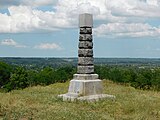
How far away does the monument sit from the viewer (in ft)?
53.9

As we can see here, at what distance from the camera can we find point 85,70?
16906 millimetres

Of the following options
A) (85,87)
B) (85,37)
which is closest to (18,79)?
(85,37)

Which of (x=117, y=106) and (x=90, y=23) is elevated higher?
(x=90, y=23)

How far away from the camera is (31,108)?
13148mm

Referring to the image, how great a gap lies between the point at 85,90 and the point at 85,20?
3157mm

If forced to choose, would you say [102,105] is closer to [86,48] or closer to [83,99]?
[83,99]

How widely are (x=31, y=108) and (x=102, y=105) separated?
3.01 meters

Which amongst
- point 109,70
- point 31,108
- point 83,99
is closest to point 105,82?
point 109,70

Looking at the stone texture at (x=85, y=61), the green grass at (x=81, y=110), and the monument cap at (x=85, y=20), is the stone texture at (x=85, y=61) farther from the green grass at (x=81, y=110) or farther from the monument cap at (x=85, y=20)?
the green grass at (x=81, y=110)

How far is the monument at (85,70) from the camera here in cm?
1642

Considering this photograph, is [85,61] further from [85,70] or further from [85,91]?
[85,91]

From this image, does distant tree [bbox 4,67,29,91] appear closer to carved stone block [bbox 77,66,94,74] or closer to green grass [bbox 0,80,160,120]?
carved stone block [bbox 77,66,94,74]

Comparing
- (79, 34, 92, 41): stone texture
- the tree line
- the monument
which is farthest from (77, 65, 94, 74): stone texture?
the tree line

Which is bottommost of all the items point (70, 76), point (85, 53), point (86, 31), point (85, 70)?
point (70, 76)
